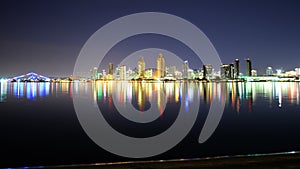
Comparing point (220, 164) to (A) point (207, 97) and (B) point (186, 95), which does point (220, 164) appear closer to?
(A) point (207, 97)

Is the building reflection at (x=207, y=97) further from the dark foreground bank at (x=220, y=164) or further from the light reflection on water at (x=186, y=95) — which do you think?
the dark foreground bank at (x=220, y=164)

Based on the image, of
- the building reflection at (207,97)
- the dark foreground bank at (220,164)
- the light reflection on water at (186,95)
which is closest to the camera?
the dark foreground bank at (220,164)

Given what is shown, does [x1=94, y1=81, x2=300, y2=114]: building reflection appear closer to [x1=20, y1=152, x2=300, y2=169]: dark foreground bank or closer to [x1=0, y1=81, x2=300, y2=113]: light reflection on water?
[x1=0, y1=81, x2=300, y2=113]: light reflection on water

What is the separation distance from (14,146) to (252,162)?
6946 mm

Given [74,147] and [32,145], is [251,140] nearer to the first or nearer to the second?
[74,147]

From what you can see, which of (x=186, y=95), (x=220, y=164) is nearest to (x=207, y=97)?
(x=186, y=95)

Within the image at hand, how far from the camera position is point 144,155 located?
696cm

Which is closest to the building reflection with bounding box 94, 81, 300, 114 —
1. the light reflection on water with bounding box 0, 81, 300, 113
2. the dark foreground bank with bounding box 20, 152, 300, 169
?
the light reflection on water with bounding box 0, 81, 300, 113

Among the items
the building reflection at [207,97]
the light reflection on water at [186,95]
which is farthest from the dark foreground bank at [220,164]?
the light reflection on water at [186,95]

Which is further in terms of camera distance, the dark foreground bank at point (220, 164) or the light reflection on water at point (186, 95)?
the light reflection on water at point (186, 95)

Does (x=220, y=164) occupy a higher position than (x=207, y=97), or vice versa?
(x=220, y=164)

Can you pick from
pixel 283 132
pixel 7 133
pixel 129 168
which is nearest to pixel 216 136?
pixel 283 132

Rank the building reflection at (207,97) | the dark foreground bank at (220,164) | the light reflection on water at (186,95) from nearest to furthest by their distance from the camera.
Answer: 1. the dark foreground bank at (220,164)
2. the building reflection at (207,97)
3. the light reflection on water at (186,95)

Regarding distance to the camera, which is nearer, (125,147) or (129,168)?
(129,168)
